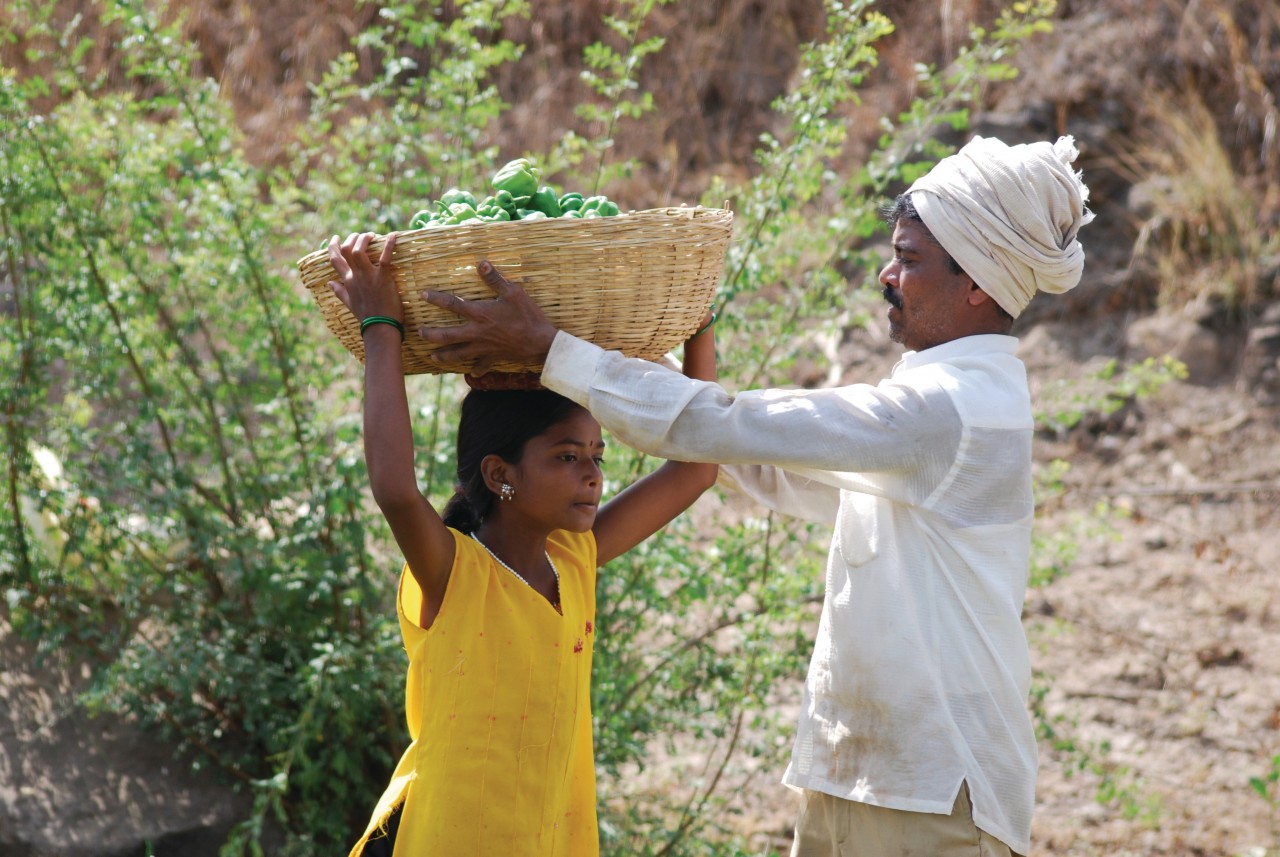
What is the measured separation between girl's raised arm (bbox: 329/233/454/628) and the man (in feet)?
0.23

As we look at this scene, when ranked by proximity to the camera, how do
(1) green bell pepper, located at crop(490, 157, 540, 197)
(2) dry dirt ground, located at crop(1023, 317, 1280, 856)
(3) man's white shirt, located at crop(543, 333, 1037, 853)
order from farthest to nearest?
(2) dry dirt ground, located at crop(1023, 317, 1280, 856), (1) green bell pepper, located at crop(490, 157, 540, 197), (3) man's white shirt, located at crop(543, 333, 1037, 853)

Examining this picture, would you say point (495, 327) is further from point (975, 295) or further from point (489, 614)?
point (975, 295)

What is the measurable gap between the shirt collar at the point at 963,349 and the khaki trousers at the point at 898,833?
766 mm

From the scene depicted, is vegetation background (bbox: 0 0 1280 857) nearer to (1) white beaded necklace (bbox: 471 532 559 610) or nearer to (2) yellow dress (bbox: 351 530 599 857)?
(1) white beaded necklace (bbox: 471 532 559 610)

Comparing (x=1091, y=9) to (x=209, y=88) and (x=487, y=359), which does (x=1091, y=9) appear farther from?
(x=487, y=359)

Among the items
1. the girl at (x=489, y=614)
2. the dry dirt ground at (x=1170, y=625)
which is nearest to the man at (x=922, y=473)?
the girl at (x=489, y=614)

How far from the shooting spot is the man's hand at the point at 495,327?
1968 mm

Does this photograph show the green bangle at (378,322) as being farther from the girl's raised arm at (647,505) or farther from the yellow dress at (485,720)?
the girl's raised arm at (647,505)

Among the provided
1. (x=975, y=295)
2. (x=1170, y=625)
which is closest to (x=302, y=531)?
(x=975, y=295)

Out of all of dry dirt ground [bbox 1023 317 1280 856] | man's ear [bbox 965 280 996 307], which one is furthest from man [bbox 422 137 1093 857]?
dry dirt ground [bbox 1023 317 1280 856]

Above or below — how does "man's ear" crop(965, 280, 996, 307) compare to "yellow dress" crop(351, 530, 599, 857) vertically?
above

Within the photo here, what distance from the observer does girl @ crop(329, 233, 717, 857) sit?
6.69ft

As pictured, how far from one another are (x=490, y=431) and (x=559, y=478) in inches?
7.0

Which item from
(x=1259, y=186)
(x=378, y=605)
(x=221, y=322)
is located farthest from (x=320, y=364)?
(x=1259, y=186)
